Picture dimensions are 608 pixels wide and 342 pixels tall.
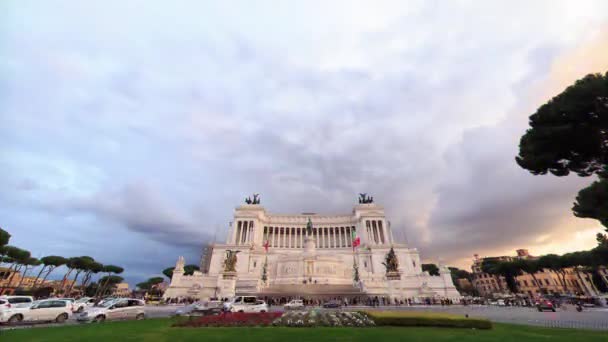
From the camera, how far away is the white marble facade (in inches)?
1719

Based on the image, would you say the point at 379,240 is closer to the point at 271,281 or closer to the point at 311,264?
the point at 311,264

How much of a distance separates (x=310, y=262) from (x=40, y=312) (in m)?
40.0

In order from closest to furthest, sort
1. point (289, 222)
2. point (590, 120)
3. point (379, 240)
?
point (590, 120), point (379, 240), point (289, 222)

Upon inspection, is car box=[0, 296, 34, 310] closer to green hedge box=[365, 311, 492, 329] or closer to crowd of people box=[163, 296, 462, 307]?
crowd of people box=[163, 296, 462, 307]

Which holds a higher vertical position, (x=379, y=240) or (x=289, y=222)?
(x=289, y=222)

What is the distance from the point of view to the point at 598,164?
1772 cm

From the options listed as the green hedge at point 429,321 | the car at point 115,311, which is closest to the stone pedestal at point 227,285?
the car at point 115,311

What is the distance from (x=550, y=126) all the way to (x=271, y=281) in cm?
4643

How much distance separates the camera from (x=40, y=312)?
17531 millimetres

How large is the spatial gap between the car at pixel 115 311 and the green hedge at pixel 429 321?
16.5 m

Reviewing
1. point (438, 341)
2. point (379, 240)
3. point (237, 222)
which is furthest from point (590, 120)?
point (237, 222)

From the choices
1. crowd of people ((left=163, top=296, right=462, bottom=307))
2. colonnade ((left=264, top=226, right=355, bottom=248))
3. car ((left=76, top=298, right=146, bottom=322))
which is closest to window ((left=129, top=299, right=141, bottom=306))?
car ((left=76, top=298, right=146, bottom=322))

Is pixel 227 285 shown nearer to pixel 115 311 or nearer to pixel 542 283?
pixel 115 311

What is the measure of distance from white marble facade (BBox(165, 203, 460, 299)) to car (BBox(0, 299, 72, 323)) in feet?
80.7
